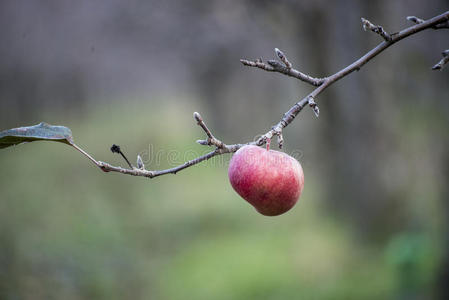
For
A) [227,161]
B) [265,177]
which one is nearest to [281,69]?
[265,177]

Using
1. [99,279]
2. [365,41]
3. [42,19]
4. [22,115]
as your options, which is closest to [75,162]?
[22,115]

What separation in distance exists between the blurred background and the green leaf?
191 centimetres

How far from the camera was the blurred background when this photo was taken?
12.1ft

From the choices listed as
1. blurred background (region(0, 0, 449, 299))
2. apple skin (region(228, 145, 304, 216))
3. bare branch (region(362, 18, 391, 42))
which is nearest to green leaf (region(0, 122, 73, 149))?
apple skin (region(228, 145, 304, 216))

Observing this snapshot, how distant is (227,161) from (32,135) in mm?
3815

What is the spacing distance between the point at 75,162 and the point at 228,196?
433cm

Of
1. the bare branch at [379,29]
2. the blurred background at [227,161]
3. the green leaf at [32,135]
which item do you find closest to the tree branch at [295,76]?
the bare branch at [379,29]

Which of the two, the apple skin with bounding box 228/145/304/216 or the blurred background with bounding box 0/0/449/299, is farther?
the blurred background with bounding box 0/0/449/299

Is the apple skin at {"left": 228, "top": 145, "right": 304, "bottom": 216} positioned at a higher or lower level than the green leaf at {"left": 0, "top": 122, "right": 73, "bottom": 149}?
lower

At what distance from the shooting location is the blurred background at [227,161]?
3.70 meters

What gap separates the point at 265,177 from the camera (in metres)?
1.21

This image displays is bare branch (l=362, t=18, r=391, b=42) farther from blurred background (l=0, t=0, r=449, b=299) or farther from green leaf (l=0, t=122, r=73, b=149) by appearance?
blurred background (l=0, t=0, r=449, b=299)

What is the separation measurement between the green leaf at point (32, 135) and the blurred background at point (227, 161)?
1908mm

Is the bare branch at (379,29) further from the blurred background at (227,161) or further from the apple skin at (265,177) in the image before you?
the blurred background at (227,161)
